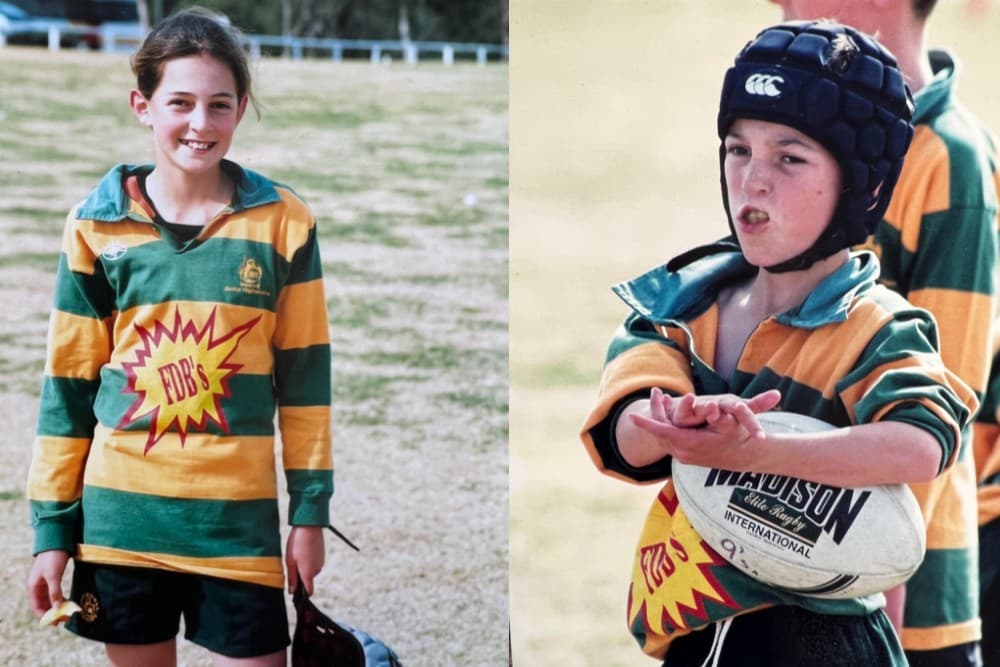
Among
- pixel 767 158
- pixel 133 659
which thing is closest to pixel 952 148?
pixel 767 158

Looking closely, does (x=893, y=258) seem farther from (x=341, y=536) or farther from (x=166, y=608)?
(x=166, y=608)

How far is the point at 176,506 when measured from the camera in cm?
305

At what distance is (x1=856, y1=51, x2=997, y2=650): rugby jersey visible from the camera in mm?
2947

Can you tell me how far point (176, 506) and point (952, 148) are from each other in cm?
180

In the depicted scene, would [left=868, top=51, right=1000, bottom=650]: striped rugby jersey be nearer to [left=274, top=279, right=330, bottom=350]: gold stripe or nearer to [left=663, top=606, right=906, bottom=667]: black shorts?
[left=663, top=606, right=906, bottom=667]: black shorts

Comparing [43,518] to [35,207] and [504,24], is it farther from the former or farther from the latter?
[504,24]

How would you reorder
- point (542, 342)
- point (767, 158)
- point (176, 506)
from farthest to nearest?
point (542, 342), point (176, 506), point (767, 158)

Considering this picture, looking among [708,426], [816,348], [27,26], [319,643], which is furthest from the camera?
[27,26]

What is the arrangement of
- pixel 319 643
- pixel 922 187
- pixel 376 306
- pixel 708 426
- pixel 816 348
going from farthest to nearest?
pixel 376 306 < pixel 319 643 < pixel 922 187 < pixel 816 348 < pixel 708 426

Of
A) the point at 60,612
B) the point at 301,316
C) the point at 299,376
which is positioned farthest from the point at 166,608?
the point at 301,316

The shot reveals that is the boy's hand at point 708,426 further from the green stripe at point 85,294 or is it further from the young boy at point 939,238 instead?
the green stripe at point 85,294

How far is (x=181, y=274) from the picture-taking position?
118 inches

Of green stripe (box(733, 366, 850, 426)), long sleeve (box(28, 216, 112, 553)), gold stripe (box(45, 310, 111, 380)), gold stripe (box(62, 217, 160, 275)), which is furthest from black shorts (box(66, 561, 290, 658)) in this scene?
green stripe (box(733, 366, 850, 426))

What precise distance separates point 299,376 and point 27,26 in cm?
111
